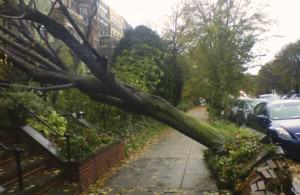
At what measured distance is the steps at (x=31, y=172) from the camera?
6.00 m

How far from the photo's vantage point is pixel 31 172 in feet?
22.1

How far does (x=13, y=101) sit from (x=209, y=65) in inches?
560

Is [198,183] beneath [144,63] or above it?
beneath

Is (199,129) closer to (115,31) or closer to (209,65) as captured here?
(209,65)

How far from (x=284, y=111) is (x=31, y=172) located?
7919mm

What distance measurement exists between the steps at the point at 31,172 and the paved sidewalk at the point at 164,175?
932mm

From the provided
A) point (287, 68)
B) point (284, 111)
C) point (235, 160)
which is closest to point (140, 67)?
point (284, 111)

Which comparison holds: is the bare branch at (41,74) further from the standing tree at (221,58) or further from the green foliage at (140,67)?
the standing tree at (221,58)

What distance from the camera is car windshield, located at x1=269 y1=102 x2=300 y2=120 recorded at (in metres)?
11.2

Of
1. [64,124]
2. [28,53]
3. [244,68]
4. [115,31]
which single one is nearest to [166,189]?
[64,124]

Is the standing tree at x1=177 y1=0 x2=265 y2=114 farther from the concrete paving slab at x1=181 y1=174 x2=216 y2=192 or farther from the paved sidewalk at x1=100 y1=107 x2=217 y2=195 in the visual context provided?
the concrete paving slab at x1=181 y1=174 x2=216 y2=192

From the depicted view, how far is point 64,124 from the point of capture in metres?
8.42

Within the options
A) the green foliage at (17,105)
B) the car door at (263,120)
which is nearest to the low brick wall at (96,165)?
the green foliage at (17,105)

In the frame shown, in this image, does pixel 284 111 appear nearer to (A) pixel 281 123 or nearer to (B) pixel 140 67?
(A) pixel 281 123
